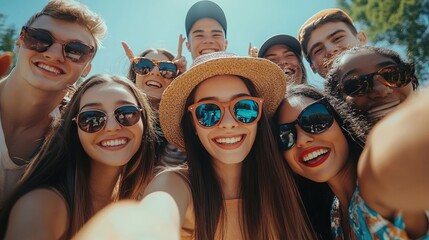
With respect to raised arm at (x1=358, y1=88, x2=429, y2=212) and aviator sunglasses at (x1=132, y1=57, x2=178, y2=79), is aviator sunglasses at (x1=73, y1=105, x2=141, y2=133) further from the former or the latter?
raised arm at (x1=358, y1=88, x2=429, y2=212)

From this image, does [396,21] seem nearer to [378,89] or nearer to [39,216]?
[378,89]

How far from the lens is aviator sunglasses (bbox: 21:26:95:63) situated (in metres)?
2.79

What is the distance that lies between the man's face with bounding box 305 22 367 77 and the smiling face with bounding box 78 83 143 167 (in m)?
2.51

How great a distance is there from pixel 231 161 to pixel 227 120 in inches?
11.6

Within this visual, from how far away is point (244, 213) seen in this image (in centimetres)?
219

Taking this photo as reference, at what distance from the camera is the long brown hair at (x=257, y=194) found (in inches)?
82.5

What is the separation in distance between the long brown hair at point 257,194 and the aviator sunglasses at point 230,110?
0.17m

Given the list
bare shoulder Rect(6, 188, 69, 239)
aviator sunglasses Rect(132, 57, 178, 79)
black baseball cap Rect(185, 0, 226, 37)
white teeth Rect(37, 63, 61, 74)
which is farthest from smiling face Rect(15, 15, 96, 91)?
black baseball cap Rect(185, 0, 226, 37)

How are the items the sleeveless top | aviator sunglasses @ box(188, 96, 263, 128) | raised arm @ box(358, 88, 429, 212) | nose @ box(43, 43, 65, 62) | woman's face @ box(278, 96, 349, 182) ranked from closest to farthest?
raised arm @ box(358, 88, 429, 212) < the sleeveless top < woman's face @ box(278, 96, 349, 182) < aviator sunglasses @ box(188, 96, 263, 128) < nose @ box(43, 43, 65, 62)

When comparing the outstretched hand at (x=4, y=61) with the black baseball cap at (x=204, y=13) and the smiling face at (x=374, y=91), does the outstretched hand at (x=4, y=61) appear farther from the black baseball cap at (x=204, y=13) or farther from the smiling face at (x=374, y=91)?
the black baseball cap at (x=204, y=13)

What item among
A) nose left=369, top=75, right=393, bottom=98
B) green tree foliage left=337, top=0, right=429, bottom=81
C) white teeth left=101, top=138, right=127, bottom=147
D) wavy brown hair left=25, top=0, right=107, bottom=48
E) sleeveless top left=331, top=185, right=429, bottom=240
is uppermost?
green tree foliage left=337, top=0, right=429, bottom=81

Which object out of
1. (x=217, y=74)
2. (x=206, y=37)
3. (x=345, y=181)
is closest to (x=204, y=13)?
(x=206, y=37)

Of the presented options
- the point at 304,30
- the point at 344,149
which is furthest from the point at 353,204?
the point at 304,30

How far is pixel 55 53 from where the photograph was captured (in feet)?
9.13
